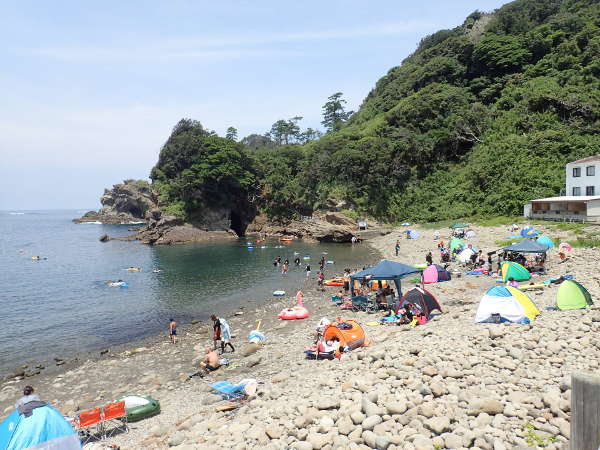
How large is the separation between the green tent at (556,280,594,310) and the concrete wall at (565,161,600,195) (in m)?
36.2

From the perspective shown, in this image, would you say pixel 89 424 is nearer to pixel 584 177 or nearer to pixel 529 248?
pixel 529 248

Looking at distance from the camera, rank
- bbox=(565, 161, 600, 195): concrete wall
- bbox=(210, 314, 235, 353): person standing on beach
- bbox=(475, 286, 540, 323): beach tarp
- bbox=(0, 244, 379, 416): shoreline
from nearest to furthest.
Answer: bbox=(475, 286, 540, 323): beach tarp < bbox=(0, 244, 379, 416): shoreline < bbox=(210, 314, 235, 353): person standing on beach < bbox=(565, 161, 600, 195): concrete wall

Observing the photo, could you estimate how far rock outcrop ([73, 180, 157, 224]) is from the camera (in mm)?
119812

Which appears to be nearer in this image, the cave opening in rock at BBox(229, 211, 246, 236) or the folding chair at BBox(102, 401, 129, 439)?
the folding chair at BBox(102, 401, 129, 439)

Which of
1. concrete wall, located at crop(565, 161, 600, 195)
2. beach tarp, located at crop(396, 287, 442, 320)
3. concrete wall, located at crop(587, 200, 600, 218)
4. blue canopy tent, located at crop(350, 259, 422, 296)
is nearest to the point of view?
beach tarp, located at crop(396, 287, 442, 320)

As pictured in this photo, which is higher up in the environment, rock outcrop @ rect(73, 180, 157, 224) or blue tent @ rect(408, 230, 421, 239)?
rock outcrop @ rect(73, 180, 157, 224)

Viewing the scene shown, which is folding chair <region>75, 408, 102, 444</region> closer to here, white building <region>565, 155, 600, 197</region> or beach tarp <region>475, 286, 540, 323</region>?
beach tarp <region>475, 286, 540, 323</region>

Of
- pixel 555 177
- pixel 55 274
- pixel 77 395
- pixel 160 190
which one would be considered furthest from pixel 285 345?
pixel 160 190

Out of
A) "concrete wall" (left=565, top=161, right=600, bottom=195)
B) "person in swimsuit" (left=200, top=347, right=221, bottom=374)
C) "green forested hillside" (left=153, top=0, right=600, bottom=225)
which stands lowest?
"person in swimsuit" (left=200, top=347, right=221, bottom=374)

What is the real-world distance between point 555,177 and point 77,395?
53.9 m

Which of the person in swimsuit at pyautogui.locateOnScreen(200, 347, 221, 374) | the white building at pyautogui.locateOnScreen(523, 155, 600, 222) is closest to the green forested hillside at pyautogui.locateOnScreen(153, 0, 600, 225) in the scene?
the white building at pyautogui.locateOnScreen(523, 155, 600, 222)

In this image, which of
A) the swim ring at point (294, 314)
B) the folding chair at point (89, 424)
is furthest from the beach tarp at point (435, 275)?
the folding chair at point (89, 424)

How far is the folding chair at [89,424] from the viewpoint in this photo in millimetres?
11047

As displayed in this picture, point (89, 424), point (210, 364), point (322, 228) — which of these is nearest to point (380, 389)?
point (89, 424)
